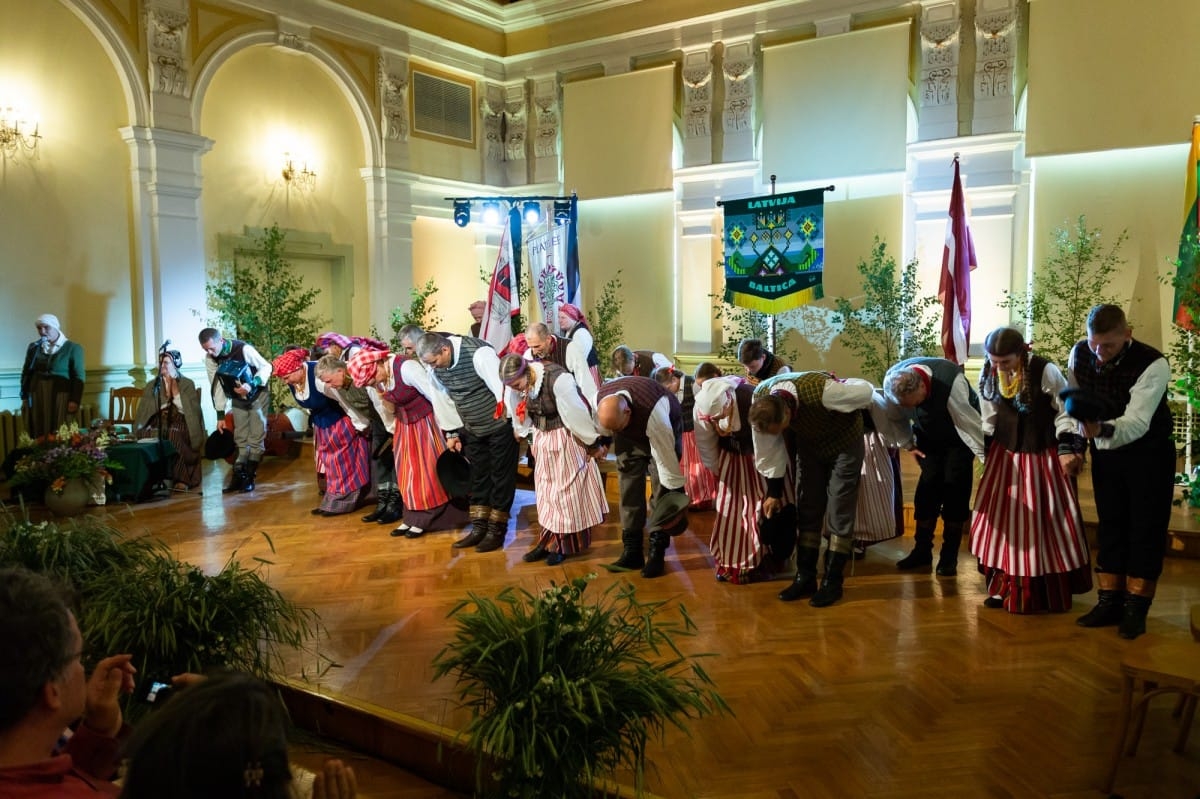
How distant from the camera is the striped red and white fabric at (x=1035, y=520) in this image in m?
4.07

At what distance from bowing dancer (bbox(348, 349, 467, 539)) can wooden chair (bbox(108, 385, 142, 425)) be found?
3.96m

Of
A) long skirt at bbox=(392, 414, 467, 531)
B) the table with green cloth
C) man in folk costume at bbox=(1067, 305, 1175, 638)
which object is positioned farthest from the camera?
the table with green cloth

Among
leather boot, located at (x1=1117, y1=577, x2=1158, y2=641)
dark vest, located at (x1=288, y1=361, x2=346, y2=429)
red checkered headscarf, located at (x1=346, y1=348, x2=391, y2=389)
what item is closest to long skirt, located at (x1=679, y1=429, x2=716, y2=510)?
red checkered headscarf, located at (x1=346, y1=348, x2=391, y2=389)

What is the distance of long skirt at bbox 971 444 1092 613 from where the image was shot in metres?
4.07

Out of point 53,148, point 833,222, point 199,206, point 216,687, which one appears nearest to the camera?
point 216,687

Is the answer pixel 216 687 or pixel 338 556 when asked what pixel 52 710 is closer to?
pixel 216 687

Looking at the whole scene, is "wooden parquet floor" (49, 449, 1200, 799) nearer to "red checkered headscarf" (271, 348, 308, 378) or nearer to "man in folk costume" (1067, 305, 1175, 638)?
"man in folk costume" (1067, 305, 1175, 638)

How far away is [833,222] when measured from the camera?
401 inches

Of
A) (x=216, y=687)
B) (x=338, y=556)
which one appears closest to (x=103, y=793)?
(x=216, y=687)

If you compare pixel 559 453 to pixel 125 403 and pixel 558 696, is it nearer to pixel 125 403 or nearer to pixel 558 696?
pixel 558 696

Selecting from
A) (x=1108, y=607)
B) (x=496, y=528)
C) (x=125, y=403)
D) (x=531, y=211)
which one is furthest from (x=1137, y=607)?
(x=125, y=403)

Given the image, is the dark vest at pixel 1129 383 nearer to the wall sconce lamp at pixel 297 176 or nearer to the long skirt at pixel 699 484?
the long skirt at pixel 699 484

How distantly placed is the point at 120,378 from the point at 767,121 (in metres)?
7.70

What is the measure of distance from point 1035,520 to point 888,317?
205 inches
